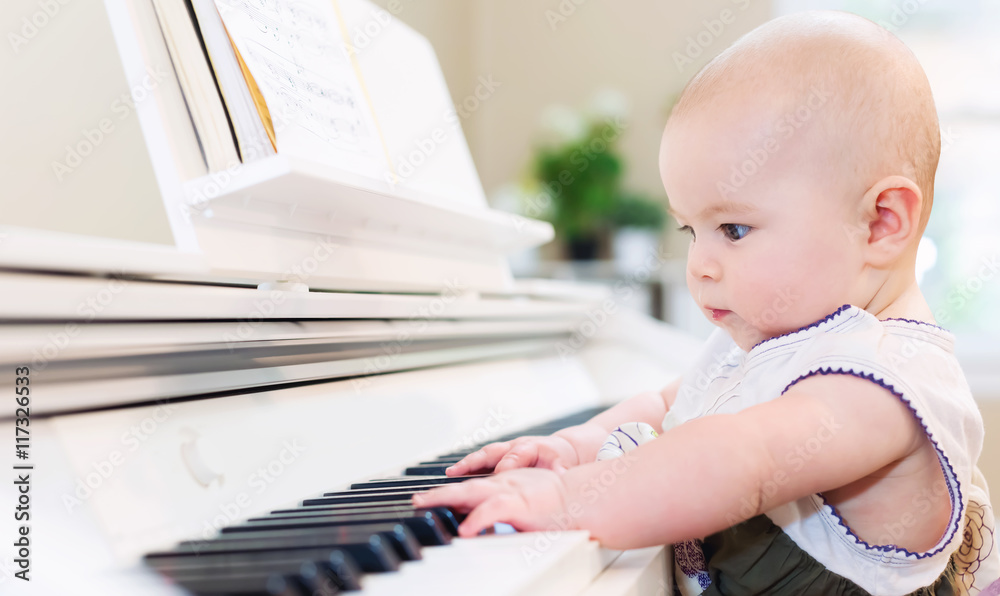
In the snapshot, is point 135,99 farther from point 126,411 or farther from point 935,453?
point 935,453

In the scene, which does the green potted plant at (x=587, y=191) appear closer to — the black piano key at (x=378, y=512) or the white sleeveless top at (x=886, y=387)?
the white sleeveless top at (x=886, y=387)

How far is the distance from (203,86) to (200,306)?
0.33m

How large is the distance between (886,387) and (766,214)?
0.62ft

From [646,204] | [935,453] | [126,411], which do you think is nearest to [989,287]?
[646,204]

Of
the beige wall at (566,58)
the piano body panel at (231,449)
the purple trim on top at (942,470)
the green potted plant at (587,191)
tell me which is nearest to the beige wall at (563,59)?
the beige wall at (566,58)

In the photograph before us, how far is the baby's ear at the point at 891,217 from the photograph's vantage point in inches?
27.0

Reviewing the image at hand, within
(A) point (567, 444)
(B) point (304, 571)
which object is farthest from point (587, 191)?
(B) point (304, 571)

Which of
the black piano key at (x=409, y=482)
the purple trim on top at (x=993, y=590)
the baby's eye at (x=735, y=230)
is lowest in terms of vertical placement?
the purple trim on top at (x=993, y=590)

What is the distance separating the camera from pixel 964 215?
3176 millimetres

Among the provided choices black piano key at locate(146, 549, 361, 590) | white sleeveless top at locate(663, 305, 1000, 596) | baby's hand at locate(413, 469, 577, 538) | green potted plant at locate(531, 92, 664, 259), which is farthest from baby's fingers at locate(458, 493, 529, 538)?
green potted plant at locate(531, 92, 664, 259)

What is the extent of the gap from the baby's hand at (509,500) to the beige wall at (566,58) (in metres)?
3.10

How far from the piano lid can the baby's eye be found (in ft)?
1.22

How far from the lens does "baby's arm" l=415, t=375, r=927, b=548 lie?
0.55 m

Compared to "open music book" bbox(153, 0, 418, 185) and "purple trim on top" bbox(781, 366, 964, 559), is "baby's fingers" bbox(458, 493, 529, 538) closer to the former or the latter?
"purple trim on top" bbox(781, 366, 964, 559)
